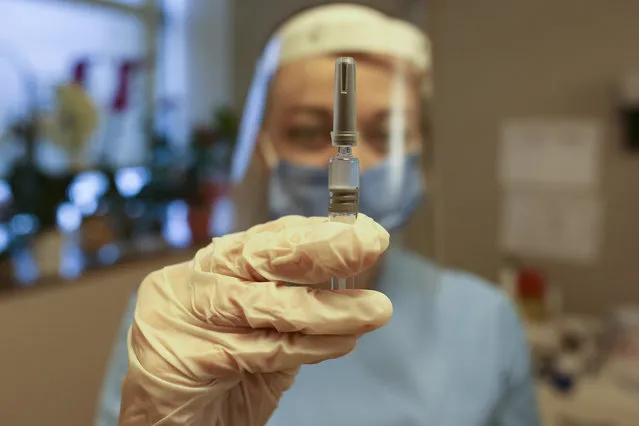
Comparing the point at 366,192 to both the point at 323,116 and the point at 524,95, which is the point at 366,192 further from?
the point at 524,95

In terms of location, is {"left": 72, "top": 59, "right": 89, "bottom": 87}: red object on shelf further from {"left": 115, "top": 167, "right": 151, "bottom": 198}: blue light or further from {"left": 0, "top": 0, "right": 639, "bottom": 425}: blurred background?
{"left": 115, "top": 167, "right": 151, "bottom": 198}: blue light

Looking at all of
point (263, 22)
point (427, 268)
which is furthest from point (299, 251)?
point (263, 22)

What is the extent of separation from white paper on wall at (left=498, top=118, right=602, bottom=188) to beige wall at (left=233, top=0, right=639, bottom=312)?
0.03m

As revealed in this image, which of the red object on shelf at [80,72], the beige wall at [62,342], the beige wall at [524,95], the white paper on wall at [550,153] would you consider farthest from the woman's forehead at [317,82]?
the red object on shelf at [80,72]

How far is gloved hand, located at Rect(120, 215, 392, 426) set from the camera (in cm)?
36

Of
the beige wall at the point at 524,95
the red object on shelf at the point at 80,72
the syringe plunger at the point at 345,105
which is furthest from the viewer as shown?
the red object on shelf at the point at 80,72

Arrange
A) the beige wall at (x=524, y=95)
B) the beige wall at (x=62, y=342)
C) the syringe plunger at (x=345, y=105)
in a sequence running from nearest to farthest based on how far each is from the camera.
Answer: the syringe plunger at (x=345, y=105) < the beige wall at (x=62, y=342) < the beige wall at (x=524, y=95)

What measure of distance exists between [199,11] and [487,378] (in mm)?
1495

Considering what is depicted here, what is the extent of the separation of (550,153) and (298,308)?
142 cm

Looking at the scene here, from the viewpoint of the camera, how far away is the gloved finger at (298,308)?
1.20ft

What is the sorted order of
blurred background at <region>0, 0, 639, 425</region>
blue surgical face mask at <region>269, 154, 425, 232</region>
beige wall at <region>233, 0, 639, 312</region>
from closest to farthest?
blue surgical face mask at <region>269, 154, 425, 232</region> → blurred background at <region>0, 0, 639, 425</region> → beige wall at <region>233, 0, 639, 312</region>

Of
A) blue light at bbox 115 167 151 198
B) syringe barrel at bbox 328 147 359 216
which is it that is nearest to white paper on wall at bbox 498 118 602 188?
blue light at bbox 115 167 151 198

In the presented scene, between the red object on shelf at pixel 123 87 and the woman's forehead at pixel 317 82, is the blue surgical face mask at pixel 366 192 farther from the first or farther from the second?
the red object on shelf at pixel 123 87

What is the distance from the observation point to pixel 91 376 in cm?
141
